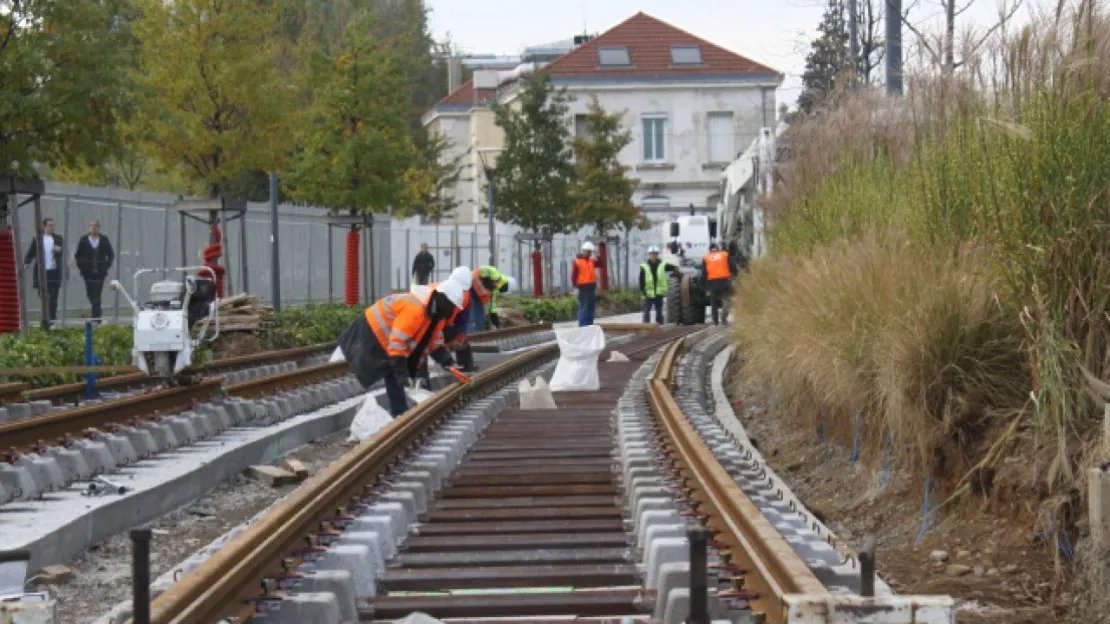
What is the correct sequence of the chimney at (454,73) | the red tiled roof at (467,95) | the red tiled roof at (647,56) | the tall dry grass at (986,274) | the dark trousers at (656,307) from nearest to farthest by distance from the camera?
the tall dry grass at (986,274), the dark trousers at (656,307), the red tiled roof at (647,56), the red tiled roof at (467,95), the chimney at (454,73)

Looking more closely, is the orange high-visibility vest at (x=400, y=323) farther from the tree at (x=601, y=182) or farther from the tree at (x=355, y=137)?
the tree at (x=601, y=182)

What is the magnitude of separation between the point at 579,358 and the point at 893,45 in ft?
15.3

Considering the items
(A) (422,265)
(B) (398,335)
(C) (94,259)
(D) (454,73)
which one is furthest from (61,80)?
(D) (454,73)

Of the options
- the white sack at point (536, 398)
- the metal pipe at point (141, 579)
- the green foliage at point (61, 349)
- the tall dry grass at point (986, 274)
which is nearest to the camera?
the metal pipe at point (141, 579)

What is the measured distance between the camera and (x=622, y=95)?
7194cm

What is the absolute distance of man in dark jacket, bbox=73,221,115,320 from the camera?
25.1m

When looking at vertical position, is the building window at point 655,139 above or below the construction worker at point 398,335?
above

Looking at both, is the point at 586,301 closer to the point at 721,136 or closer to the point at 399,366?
the point at 399,366

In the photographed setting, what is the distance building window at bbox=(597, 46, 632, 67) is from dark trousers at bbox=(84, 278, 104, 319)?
4898 centimetres

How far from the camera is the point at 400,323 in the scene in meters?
13.0

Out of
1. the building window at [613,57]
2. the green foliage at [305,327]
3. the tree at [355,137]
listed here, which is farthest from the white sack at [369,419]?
the building window at [613,57]

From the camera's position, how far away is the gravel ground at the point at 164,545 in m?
7.98

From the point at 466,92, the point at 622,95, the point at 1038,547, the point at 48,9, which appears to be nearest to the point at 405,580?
the point at 1038,547

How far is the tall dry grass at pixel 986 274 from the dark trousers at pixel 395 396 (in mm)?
3324
